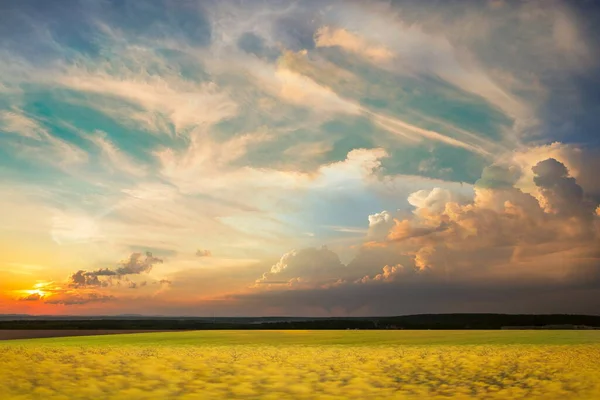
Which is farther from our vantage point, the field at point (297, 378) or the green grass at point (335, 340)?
the green grass at point (335, 340)

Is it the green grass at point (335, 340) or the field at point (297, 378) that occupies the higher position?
the field at point (297, 378)

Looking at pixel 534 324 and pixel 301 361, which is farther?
pixel 534 324

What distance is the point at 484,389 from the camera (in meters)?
18.9

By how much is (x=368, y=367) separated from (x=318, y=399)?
9.33 meters

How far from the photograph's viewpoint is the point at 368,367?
83.8 ft

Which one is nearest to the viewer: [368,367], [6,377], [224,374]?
[6,377]

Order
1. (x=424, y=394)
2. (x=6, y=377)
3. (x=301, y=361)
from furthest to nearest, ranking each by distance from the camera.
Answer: (x=301, y=361)
(x=6, y=377)
(x=424, y=394)

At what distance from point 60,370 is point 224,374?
713cm

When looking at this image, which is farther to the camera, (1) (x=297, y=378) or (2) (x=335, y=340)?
(2) (x=335, y=340)

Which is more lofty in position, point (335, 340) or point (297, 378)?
point (297, 378)

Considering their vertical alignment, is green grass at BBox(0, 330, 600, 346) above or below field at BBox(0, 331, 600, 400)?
below

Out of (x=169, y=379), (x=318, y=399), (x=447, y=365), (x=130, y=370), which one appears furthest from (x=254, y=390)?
(x=447, y=365)

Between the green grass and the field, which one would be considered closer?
the field

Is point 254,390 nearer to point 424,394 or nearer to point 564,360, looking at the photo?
point 424,394
